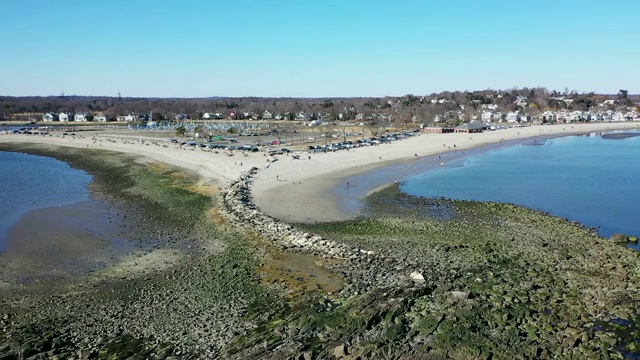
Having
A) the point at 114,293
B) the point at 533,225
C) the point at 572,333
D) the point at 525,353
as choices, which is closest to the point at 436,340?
the point at 525,353

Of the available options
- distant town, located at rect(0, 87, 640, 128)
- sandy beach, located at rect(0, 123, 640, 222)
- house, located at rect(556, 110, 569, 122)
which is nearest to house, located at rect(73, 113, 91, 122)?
distant town, located at rect(0, 87, 640, 128)

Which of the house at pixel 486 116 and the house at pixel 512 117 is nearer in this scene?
the house at pixel 512 117

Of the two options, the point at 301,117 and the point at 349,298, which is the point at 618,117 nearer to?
the point at 301,117

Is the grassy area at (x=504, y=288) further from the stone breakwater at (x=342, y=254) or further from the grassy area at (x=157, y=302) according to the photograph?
the grassy area at (x=157, y=302)

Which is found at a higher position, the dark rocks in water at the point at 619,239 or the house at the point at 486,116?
the house at the point at 486,116

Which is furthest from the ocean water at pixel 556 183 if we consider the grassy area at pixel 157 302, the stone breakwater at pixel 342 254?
the grassy area at pixel 157 302

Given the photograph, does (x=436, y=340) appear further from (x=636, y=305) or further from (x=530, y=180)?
(x=530, y=180)

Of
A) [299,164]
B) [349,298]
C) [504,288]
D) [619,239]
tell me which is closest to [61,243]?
[349,298]
